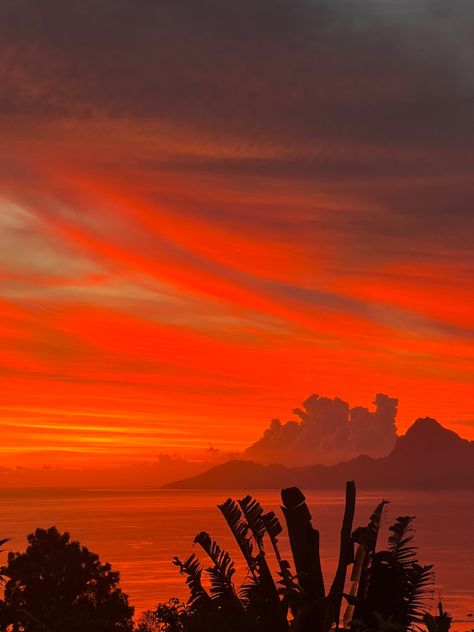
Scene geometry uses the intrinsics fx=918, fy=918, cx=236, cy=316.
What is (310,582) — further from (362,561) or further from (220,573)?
(220,573)

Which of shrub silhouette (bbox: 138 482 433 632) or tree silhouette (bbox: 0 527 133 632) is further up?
shrub silhouette (bbox: 138 482 433 632)

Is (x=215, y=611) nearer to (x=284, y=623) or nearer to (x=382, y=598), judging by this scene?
(x=284, y=623)

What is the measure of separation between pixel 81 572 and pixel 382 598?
30.3 meters

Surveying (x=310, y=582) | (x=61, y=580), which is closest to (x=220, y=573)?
(x=310, y=582)

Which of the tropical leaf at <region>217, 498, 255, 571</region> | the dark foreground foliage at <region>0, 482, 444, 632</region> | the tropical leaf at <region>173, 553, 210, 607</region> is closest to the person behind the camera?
the dark foreground foliage at <region>0, 482, 444, 632</region>

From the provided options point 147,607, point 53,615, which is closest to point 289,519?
point 53,615

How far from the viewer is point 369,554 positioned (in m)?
23.4

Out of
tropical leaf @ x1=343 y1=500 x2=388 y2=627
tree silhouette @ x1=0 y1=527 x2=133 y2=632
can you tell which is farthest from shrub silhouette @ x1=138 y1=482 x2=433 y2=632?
tree silhouette @ x1=0 y1=527 x2=133 y2=632

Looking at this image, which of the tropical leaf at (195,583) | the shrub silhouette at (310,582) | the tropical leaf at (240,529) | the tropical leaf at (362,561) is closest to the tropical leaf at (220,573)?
the shrub silhouette at (310,582)

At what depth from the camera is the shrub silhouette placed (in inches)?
887

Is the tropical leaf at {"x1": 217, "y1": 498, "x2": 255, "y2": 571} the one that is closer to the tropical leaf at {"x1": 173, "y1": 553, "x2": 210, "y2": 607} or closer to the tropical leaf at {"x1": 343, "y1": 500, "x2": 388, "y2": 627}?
the tropical leaf at {"x1": 173, "y1": 553, "x2": 210, "y2": 607}

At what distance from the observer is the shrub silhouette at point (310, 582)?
22531 mm

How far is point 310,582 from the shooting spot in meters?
23.1

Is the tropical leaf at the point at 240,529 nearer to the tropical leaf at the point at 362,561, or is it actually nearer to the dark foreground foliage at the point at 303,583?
the dark foreground foliage at the point at 303,583
